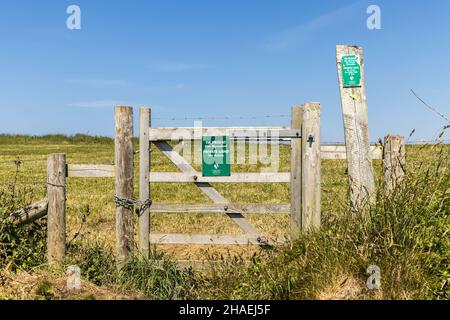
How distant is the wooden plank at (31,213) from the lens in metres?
5.82

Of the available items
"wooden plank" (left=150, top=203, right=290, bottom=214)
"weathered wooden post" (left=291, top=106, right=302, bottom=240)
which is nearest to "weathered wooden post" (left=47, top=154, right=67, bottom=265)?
"wooden plank" (left=150, top=203, right=290, bottom=214)

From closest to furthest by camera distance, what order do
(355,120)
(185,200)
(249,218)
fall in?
(355,120) → (249,218) → (185,200)

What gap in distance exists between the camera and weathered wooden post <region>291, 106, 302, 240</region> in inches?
237

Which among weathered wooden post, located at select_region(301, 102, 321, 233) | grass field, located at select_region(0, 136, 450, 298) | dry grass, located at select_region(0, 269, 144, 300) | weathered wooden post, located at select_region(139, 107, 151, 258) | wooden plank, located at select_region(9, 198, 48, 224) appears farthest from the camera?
weathered wooden post, located at select_region(139, 107, 151, 258)

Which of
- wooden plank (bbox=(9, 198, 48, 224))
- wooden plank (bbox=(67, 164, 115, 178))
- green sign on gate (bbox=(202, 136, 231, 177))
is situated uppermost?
green sign on gate (bbox=(202, 136, 231, 177))

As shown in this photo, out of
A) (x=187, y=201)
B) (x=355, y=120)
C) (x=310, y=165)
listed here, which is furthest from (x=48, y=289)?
(x=187, y=201)

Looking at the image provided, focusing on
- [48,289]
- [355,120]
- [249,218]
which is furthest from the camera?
[249,218]

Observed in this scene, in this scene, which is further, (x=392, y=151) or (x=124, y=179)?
(x=124, y=179)

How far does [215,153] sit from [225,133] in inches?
11.1

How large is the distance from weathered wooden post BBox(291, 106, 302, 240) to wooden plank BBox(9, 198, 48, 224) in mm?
3140

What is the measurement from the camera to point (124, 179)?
6094 mm

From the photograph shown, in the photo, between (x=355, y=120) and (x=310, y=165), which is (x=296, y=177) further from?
(x=355, y=120)

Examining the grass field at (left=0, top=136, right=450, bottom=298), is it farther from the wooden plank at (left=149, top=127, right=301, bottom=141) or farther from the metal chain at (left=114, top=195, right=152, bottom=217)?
the wooden plank at (left=149, top=127, right=301, bottom=141)

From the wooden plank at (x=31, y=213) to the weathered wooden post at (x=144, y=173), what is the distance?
1220 mm
